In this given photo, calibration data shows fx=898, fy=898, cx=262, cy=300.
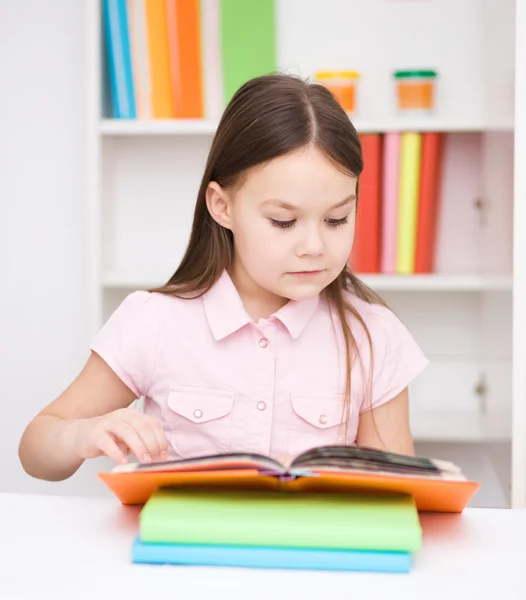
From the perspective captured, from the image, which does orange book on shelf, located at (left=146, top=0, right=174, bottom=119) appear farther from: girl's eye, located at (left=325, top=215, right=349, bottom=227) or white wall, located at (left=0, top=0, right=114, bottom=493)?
girl's eye, located at (left=325, top=215, right=349, bottom=227)

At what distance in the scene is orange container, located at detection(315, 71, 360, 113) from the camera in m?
2.00

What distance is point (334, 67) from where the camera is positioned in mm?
2162

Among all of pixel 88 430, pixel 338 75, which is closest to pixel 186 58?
pixel 338 75

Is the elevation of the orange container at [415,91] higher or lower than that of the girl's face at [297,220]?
higher

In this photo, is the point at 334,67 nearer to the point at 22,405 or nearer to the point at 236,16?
the point at 236,16

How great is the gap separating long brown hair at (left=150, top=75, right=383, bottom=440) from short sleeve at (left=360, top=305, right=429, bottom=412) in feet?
0.06

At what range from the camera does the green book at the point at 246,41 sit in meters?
2.06

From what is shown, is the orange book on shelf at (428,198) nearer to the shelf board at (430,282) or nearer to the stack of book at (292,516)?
the shelf board at (430,282)

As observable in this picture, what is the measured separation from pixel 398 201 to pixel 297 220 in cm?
98

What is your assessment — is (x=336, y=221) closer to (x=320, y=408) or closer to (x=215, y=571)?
(x=320, y=408)


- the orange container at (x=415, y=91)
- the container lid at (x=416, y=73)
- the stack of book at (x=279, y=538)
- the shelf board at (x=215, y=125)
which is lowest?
the stack of book at (x=279, y=538)

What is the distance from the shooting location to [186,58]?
204 centimetres

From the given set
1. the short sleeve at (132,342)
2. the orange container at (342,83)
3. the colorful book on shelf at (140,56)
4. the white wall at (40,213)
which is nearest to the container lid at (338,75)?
the orange container at (342,83)

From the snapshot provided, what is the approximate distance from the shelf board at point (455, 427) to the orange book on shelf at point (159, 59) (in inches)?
36.1
